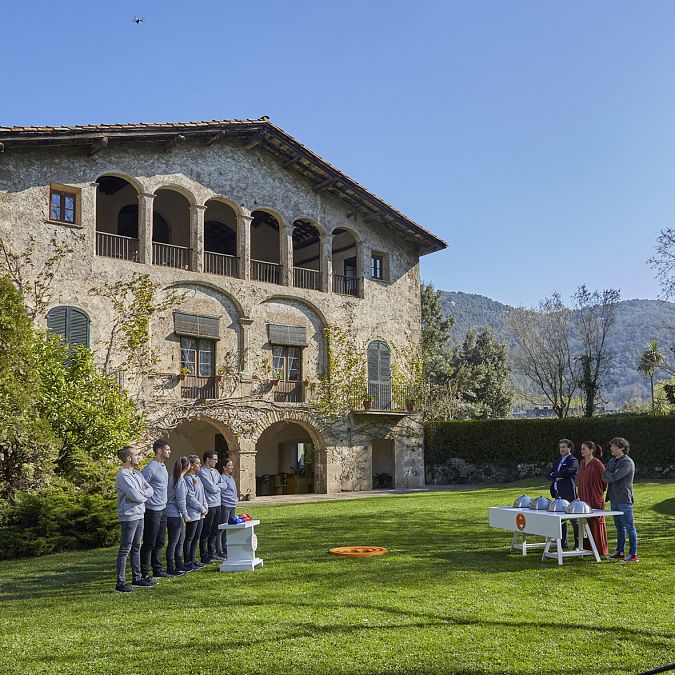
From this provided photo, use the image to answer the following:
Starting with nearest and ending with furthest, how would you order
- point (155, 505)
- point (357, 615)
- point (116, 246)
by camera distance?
point (357, 615) < point (155, 505) < point (116, 246)

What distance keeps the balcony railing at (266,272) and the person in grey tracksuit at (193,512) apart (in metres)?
15.1

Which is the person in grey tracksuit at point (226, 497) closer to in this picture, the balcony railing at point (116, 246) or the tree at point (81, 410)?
the tree at point (81, 410)

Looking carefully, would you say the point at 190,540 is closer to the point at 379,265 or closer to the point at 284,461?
the point at 284,461

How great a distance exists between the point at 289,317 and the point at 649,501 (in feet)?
40.5

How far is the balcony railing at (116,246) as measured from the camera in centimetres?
2150

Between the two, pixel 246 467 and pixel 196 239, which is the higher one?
pixel 196 239

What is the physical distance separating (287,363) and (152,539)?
15.8 meters

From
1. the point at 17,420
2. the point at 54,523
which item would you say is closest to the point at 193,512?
the point at 54,523

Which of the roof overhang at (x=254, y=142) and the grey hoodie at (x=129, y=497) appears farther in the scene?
the roof overhang at (x=254, y=142)

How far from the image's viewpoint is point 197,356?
22719mm

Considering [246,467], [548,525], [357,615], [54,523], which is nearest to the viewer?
[357,615]

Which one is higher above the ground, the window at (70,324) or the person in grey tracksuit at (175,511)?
the window at (70,324)

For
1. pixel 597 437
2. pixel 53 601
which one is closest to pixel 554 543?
pixel 53 601

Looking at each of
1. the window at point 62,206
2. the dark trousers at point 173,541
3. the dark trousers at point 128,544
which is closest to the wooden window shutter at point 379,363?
the window at point 62,206
